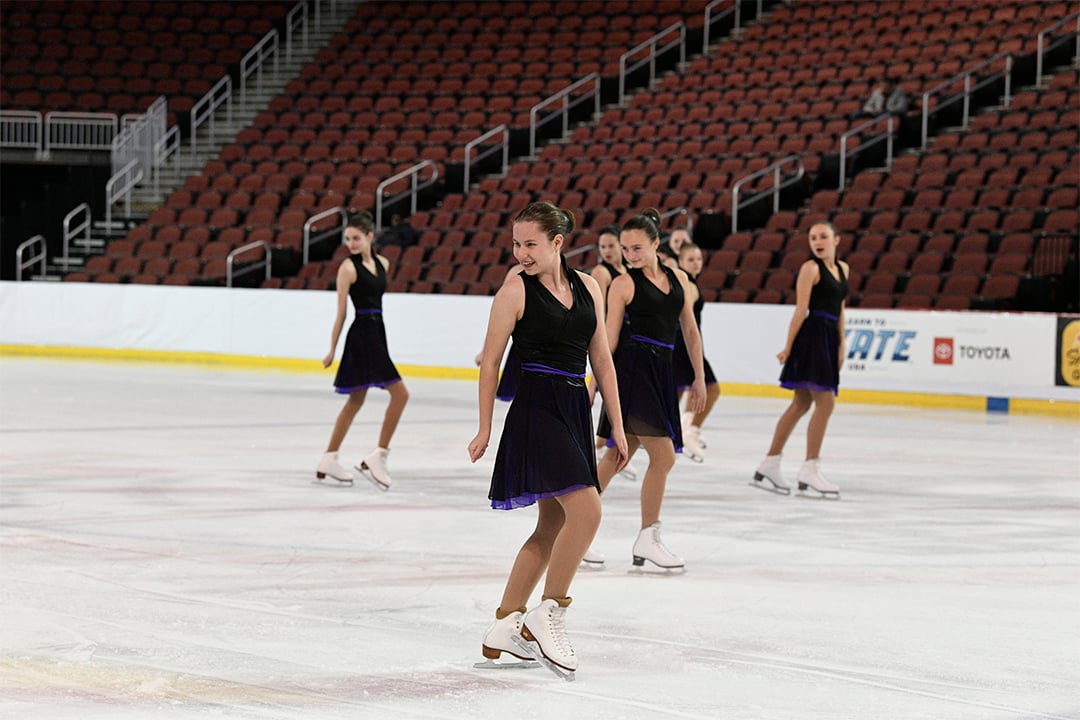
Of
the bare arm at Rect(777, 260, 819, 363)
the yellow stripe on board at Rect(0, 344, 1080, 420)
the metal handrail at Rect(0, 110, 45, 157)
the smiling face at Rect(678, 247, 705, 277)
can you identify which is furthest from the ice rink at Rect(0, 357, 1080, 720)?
the metal handrail at Rect(0, 110, 45, 157)

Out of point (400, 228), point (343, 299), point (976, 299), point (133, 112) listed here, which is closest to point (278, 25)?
point (133, 112)

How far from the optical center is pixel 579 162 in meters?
24.2

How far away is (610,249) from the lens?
9797mm

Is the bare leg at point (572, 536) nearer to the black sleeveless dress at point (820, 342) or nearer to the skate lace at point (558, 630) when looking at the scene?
the skate lace at point (558, 630)

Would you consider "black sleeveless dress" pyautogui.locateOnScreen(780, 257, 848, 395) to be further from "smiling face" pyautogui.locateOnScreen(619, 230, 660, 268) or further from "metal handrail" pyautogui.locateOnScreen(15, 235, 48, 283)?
"metal handrail" pyautogui.locateOnScreen(15, 235, 48, 283)

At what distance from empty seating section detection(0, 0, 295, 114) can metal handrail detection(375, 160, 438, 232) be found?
6.06 m

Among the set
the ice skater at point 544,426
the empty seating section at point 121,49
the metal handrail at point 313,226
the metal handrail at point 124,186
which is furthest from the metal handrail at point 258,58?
the ice skater at point 544,426

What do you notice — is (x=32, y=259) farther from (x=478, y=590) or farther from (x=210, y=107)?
(x=478, y=590)

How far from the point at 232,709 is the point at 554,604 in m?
1.08

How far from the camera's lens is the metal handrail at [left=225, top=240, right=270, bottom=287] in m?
22.7

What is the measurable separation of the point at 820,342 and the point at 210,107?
20978 mm

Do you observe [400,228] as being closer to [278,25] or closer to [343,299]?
[278,25]

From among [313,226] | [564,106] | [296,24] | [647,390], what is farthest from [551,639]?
[296,24]

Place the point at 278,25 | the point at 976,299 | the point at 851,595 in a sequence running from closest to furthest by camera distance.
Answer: the point at 851,595 < the point at 976,299 < the point at 278,25
